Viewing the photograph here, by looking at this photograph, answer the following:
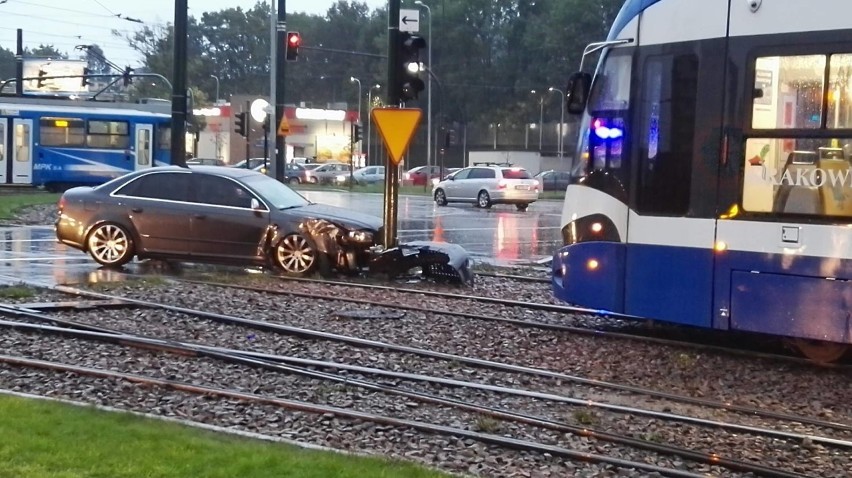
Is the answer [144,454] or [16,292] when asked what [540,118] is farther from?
[144,454]

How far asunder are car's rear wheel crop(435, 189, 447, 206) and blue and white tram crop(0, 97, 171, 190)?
10231 mm

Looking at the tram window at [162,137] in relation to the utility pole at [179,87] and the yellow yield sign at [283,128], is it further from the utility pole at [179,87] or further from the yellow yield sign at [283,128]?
the utility pole at [179,87]

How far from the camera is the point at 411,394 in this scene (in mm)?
9273

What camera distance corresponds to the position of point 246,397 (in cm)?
886

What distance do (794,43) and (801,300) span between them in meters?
2.26

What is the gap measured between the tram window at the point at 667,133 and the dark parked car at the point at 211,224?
6.38 meters

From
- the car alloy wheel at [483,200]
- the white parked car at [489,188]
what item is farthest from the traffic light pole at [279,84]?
the car alloy wheel at [483,200]

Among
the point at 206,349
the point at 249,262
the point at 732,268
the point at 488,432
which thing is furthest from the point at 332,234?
the point at 488,432

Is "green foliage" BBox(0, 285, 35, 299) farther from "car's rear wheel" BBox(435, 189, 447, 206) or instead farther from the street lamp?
the street lamp

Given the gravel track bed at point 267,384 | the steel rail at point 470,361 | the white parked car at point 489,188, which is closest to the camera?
the gravel track bed at point 267,384

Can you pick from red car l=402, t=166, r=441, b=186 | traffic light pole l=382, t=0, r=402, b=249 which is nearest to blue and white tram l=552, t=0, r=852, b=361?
traffic light pole l=382, t=0, r=402, b=249

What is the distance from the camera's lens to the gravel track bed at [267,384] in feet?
26.6

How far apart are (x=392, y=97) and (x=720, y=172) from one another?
6.98 metres

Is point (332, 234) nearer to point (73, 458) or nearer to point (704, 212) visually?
point (704, 212)
